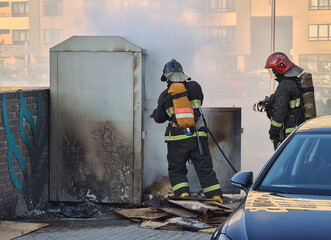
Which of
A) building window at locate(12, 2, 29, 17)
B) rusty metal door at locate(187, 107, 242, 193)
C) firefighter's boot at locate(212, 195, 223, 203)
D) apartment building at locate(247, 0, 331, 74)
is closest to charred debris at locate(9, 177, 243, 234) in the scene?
firefighter's boot at locate(212, 195, 223, 203)

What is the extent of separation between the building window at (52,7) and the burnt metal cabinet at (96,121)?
5613 cm

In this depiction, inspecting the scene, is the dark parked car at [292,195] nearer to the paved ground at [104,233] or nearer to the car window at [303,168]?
the car window at [303,168]

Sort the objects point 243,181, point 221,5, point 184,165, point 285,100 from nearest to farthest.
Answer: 1. point 243,181
2. point 184,165
3. point 285,100
4. point 221,5

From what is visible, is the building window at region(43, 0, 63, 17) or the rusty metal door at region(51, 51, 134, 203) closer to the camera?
the rusty metal door at region(51, 51, 134, 203)

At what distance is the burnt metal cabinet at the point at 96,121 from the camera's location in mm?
8930

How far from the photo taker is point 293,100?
29.6 feet

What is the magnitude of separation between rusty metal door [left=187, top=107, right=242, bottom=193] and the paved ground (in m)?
1.85

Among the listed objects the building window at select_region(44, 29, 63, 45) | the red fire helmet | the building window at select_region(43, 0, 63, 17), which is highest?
the building window at select_region(43, 0, 63, 17)

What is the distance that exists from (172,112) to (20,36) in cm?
5609

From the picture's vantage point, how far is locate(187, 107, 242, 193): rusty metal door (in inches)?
372

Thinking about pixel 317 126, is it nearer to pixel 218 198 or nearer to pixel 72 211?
pixel 218 198

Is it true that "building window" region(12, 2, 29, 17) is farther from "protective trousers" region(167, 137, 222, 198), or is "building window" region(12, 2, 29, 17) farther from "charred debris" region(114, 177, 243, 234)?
"charred debris" region(114, 177, 243, 234)

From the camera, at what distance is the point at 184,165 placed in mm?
8453

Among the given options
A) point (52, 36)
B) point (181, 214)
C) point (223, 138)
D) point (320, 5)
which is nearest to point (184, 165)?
point (181, 214)
